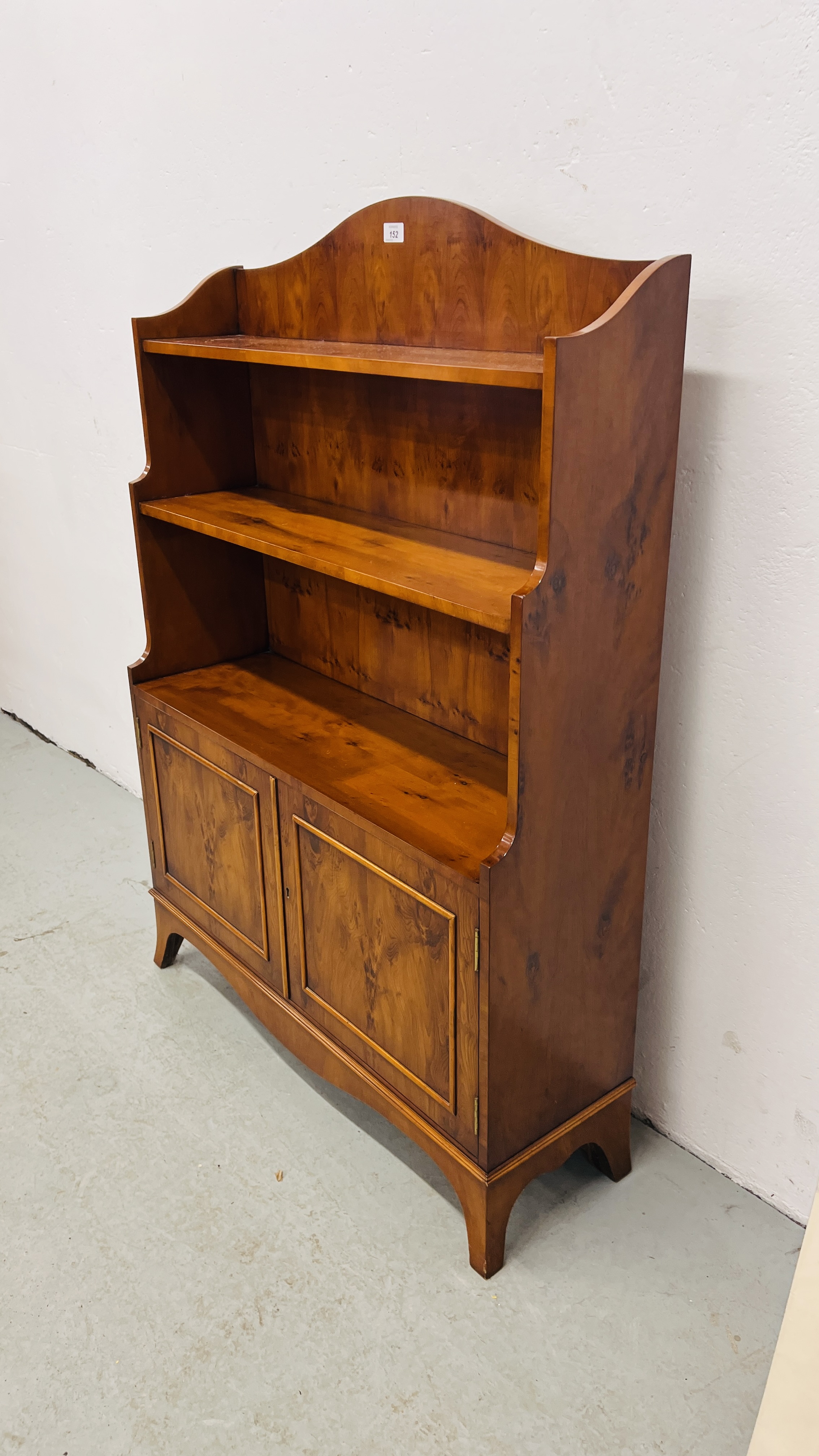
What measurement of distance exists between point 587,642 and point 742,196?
0.74m

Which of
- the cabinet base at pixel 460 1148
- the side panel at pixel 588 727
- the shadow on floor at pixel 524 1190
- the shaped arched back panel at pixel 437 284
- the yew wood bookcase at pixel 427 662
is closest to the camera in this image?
the side panel at pixel 588 727

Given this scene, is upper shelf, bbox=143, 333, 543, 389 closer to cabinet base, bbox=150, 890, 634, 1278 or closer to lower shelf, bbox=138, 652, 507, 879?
lower shelf, bbox=138, 652, 507, 879

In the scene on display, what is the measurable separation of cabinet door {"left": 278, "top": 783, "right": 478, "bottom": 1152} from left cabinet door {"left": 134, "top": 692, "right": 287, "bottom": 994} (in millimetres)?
70

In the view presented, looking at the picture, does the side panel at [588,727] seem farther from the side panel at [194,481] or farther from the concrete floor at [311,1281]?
the side panel at [194,481]

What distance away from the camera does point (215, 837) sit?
251 centimetres

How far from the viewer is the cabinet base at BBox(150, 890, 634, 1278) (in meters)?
1.95

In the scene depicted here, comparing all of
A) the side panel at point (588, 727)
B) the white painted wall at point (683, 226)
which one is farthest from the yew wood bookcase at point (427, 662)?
the white painted wall at point (683, 226)

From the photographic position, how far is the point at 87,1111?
2428 millimetres

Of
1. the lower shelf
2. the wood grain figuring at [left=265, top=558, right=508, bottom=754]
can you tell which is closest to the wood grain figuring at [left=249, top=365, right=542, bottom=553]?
the wood grain figuring at [left=265, top=558, right=508, bottom=754]

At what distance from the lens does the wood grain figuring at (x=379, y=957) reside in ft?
6.31

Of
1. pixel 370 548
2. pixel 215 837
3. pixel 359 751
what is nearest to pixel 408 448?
pixel 370 548

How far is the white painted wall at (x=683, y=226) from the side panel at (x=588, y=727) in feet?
0.43

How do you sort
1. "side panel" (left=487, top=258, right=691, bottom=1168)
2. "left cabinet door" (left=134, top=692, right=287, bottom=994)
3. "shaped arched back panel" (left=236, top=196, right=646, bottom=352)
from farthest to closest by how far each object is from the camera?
"left cabinet door" (left=134, top=692, right=287, bottom=994) → "shaped arched back panel" (left=236, top=196, right=646, bottom=352) → "side panel" (left=487, top=258, right=691, bottom=1168)

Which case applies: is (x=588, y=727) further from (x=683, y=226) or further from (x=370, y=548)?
(x=683, y=226)
